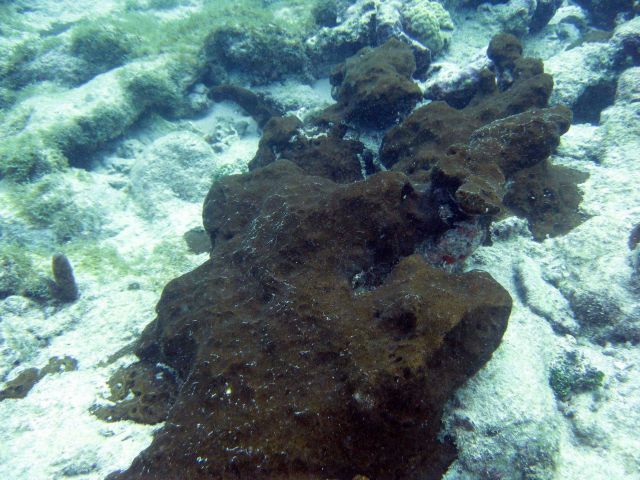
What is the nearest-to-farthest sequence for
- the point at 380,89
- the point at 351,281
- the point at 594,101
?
the point at 351,281, the point at 380,89, the point at 594,101

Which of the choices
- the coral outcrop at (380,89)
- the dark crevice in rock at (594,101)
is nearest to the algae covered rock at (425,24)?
the coral outcrop at (380,89)

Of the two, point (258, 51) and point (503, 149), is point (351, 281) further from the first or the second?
point (258, 51)

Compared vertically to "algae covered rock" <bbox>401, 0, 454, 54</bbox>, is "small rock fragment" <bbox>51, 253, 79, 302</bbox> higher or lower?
lower

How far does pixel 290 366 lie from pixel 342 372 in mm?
466

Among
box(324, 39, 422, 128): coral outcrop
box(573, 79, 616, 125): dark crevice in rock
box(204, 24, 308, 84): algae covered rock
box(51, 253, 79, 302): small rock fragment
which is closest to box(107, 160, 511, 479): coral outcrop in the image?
box(51, 253, 79, 302): small rock fragment

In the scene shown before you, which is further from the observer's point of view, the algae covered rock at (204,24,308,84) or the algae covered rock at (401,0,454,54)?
the algae covered rock at (204,24,308,84)

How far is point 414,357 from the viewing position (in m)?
2.62

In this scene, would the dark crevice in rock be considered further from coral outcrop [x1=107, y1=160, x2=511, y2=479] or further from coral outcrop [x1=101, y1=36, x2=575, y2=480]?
coral outcrop [x1=107, y1=160, x2=511, y2=479]

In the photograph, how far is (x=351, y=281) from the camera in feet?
11.7

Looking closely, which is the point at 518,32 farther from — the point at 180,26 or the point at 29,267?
the point at 29,267

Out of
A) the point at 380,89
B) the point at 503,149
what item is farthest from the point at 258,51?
the point at 503,149

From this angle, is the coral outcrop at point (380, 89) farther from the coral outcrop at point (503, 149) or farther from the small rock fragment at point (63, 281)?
the small rock fragment at point (63, 281)

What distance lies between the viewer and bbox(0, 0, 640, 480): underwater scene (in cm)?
276

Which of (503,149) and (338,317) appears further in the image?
(503,149)
